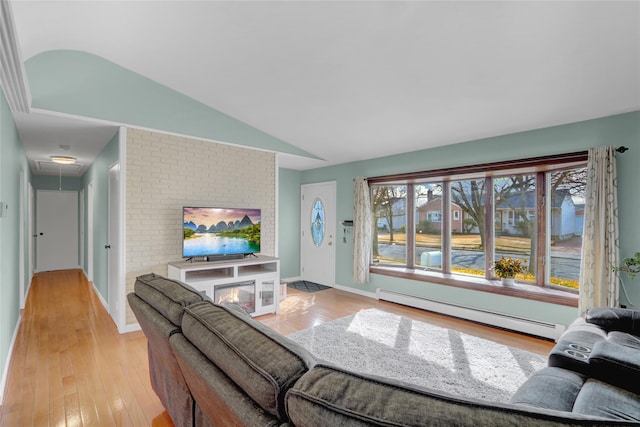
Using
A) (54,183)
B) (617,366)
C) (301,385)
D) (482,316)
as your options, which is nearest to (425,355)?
(482,316)

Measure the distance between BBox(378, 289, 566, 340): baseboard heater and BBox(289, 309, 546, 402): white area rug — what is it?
0.52m

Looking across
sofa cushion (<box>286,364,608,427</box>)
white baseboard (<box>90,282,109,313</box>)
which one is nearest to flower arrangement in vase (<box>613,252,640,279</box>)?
sofa cushion (<box>286,364,608,427</box>)

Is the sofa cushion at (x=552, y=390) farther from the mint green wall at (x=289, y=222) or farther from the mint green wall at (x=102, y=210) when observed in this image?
the mint green wall at (x=289, y=222)

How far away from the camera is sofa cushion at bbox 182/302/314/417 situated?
870mm

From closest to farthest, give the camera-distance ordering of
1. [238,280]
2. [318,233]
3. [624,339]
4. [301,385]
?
[301,385], [624,339], [238,280], [318,233]

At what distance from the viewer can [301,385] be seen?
79cm

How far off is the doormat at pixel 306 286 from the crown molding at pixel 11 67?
4.41 metres

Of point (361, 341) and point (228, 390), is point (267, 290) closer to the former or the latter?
point (361, 341)

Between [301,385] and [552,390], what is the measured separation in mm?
1551

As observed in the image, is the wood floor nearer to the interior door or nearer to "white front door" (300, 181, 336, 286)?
the interior door

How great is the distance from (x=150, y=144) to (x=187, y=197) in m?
0.77

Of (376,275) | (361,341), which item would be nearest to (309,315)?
(361,341)

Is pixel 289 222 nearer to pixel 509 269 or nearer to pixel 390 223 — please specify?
pixel 390 223

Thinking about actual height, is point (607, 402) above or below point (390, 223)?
below
